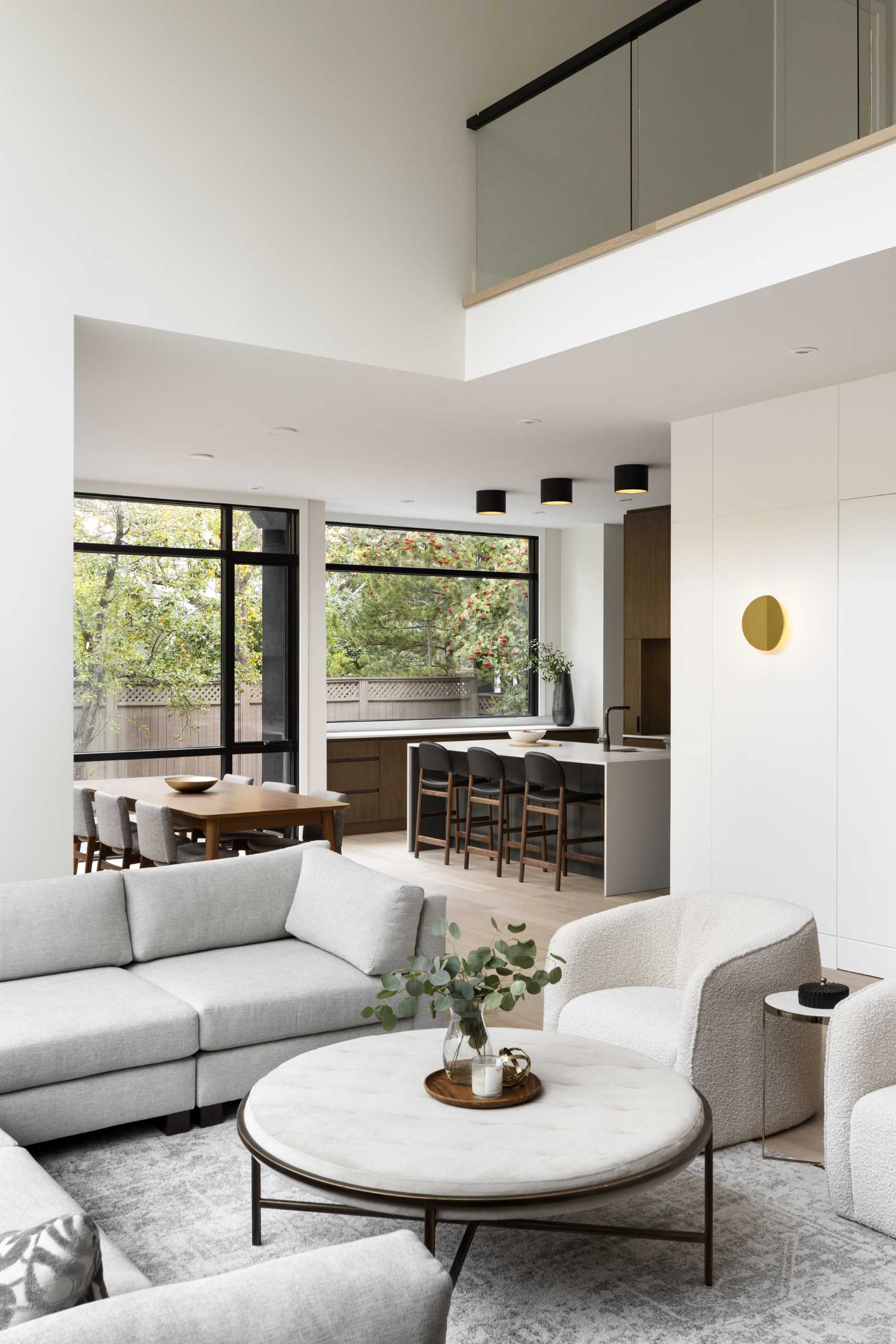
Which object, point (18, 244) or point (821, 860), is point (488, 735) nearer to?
point (821, 860)

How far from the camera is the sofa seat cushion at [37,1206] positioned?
182 cm

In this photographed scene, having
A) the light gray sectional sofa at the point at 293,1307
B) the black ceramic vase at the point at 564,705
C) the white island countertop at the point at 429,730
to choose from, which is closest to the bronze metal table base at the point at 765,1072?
the light gray sectional sofa at the point at 293,1307

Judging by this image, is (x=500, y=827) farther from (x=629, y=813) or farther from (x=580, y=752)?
(x=629, y=813)

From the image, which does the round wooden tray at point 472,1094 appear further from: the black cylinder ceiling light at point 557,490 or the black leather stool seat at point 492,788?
the black cylinder ceiling light at point 557,490

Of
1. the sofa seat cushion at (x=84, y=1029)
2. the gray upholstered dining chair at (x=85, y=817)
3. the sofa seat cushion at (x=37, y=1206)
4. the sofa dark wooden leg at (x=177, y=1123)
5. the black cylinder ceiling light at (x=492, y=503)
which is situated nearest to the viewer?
the sofa seat cushion at (x=37, y=1206)

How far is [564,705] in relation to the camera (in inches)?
415

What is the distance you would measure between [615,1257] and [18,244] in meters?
3.86

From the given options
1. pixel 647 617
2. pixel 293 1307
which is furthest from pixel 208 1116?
pixel 647 617

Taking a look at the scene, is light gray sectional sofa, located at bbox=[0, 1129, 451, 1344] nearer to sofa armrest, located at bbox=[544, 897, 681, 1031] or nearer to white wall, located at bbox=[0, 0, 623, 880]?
sofa armrest, located at bbox=[544, 897, 681, 1031]

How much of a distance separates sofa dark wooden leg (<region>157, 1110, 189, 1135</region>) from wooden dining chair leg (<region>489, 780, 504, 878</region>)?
4.58m

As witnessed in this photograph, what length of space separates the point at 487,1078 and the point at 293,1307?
1270mm

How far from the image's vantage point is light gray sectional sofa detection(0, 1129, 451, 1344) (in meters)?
1.25

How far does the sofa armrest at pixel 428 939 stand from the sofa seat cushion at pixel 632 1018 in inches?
21.6

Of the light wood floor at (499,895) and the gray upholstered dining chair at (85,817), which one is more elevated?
the gray upholstered dining chair at (85,817)
